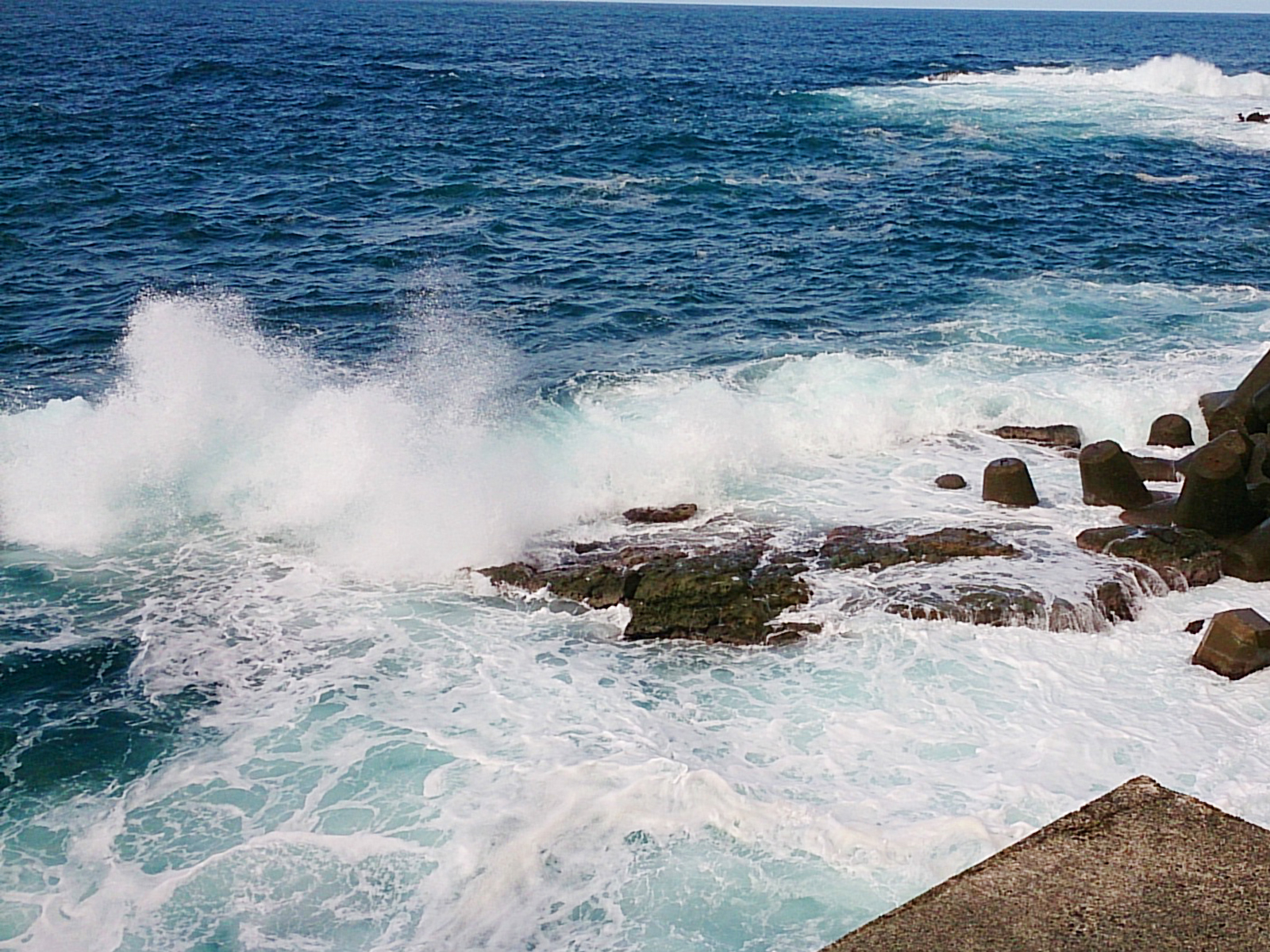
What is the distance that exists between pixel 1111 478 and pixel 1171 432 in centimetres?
229

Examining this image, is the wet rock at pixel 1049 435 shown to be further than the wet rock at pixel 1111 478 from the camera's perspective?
Yes

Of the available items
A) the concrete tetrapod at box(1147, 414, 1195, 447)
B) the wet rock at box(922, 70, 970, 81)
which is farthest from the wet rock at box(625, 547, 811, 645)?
the wet rock at box(922, 70, 970, 81)

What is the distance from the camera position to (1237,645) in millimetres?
8586

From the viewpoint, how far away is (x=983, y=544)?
10.5 meters

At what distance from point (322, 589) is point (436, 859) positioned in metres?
4.04

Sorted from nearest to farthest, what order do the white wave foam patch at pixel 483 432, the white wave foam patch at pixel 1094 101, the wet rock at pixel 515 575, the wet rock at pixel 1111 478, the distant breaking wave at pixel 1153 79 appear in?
the wet rock at pixel 515 575 → the wet rock at pixel 1111 478 → the white wave foam patch at pixel 483 432 → the white wave foam patch at pixel 1094 101 → the distant breaking wave at pixel 1153 79

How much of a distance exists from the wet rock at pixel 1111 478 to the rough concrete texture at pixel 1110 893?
25.9 feet

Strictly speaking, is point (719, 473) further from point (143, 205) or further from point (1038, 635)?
point (143, 205)

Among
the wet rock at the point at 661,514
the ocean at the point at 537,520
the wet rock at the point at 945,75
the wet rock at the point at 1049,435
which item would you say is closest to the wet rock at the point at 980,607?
the ocean at the point at 537,520

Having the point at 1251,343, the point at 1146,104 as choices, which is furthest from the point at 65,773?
the point at 1146,104

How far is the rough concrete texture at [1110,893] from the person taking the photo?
3203 millimetres

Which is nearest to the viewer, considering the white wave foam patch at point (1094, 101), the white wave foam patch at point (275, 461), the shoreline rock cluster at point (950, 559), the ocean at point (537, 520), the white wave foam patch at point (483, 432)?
the ocean at point (537, 520)

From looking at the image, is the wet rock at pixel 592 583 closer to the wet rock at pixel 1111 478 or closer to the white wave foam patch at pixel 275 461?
the white wave foam patch at pixel 275 461

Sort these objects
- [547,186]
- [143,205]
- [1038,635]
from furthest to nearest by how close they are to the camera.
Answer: [547,186], [143,205], [1038,635]
